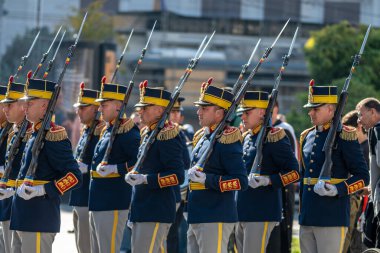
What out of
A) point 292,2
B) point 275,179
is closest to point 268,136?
point 275,179

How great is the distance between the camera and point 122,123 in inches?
413

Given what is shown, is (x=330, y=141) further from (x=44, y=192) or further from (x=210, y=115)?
(x=44, y=192)

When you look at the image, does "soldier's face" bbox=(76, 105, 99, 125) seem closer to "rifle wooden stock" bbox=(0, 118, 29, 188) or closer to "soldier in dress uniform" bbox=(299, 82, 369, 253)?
"rifle wooden stock" bbox=(0, 118, 29, 188)

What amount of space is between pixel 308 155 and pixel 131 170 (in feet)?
5.38

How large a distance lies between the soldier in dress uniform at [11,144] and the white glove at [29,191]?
50 cm

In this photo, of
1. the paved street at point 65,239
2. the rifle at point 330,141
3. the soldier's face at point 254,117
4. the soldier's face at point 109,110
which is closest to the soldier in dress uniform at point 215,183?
the rifle at point 330,141

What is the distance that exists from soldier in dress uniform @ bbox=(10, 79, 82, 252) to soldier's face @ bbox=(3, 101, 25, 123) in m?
1.04

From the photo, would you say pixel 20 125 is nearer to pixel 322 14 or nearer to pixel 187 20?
pixel 187 20

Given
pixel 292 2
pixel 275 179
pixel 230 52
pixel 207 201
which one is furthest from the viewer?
pixel 292 2

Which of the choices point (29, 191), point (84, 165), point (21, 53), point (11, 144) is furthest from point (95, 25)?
point (29, 191)

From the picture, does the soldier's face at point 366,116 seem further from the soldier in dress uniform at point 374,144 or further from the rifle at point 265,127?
the rifle at point 265,127

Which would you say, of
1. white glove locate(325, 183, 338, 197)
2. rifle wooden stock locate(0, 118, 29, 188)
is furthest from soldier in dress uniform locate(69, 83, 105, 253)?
white glove locate(325, 183, 338, 197)

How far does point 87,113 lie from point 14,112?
1251 mm

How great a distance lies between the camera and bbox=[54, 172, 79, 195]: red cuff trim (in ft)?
29.0
